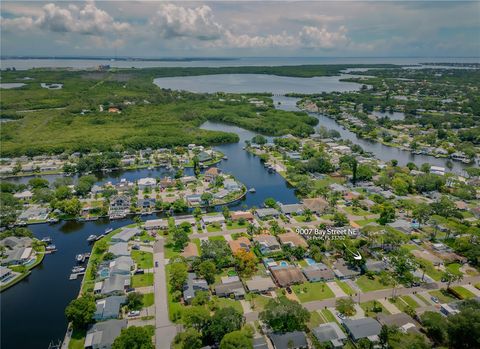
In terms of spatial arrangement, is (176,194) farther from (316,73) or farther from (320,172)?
(316,73)

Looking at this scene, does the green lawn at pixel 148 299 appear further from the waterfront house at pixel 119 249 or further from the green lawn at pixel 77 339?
the waterfront house at pixel 119 249

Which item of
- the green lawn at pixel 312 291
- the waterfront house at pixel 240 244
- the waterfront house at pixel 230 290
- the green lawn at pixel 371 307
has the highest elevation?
the waterfront house at pixel 240 244

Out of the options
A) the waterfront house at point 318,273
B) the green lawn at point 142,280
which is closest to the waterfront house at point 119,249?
the green lawn at point 142,280

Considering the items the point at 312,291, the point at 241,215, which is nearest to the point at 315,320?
A: the point at 312,291

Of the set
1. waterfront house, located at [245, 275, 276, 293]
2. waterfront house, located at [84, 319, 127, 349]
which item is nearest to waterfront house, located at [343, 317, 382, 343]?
waterfront house, located at [245, 275, 276, 293]

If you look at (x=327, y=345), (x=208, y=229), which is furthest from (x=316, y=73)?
(x=327, y=345)
